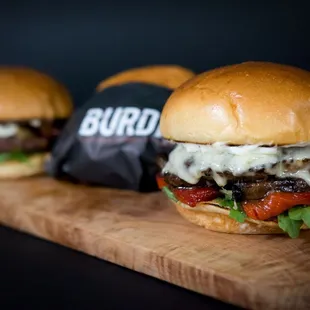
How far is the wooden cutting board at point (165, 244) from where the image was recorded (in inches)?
54.1

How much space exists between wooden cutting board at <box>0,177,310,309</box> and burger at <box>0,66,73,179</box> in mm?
264

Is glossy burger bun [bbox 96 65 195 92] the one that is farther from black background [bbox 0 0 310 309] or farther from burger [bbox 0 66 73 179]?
black background [bbox 0 0 310 309]

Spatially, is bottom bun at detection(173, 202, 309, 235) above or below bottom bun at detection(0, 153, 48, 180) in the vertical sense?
above

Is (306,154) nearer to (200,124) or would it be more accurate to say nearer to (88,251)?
(200,124)

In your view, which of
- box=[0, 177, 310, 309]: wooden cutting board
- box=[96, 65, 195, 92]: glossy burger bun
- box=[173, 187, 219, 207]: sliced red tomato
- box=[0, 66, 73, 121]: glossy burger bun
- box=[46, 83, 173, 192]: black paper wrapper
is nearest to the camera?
box=[0, 177, 310, 309]: wooden cutting board

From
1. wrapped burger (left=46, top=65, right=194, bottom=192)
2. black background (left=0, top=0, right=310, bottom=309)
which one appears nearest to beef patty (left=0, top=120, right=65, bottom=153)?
wrapped burger (left=46, top=65, right=194, bottom=192)

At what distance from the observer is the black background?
5.92 feet

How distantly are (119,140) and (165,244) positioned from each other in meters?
0.69

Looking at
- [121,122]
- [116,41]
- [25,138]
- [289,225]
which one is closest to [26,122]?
[25,138]

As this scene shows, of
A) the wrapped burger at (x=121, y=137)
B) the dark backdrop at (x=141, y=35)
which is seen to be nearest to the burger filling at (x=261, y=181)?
the wrapped burger at (x=121, y=137)

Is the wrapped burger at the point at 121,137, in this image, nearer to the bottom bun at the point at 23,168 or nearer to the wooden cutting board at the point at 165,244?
A: the wooden cutting board at the point at 165,244

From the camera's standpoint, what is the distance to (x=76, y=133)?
7.79 ft

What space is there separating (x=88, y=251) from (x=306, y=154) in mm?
664

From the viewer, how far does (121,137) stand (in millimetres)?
2260
